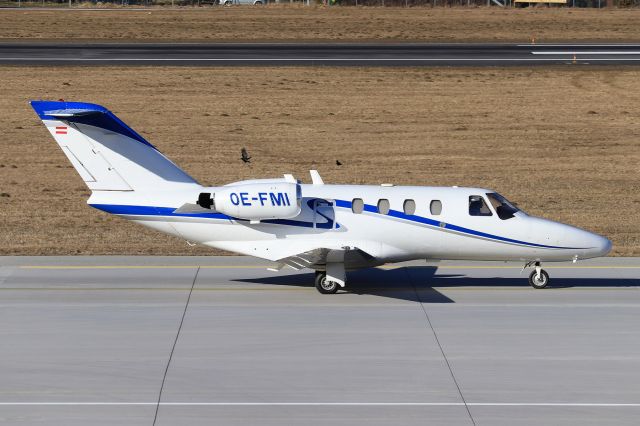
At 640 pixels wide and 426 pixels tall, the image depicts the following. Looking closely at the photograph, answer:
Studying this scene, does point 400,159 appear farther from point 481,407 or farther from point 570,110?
point 481,407

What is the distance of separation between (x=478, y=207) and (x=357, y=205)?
2.63 m

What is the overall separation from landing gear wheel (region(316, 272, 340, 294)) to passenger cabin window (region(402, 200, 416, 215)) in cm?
215

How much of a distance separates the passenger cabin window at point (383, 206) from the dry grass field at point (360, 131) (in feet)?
34.0

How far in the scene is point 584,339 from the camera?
2195 cm

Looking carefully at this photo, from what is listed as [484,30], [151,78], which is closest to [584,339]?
[151,78]

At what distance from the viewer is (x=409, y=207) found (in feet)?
82.1

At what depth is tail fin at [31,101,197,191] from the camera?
24.5m

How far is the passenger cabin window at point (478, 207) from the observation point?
25.2m

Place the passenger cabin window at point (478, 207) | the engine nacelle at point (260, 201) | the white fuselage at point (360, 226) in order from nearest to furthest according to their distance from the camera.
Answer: the engine nacelle at point (260, 201)
the white fuselage at point (360, 226)
the passenger cabin window at point (478, 207)

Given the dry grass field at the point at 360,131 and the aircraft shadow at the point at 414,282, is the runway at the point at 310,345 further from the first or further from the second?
the dry grass field at the point at 360,131

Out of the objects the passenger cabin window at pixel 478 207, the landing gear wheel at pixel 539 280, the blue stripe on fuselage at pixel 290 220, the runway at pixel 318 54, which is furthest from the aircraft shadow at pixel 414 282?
the runway at pixel 318 54

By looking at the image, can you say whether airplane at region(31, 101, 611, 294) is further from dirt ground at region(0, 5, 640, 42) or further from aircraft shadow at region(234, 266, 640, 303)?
dirt ground at region(0, 5, 640, 42)

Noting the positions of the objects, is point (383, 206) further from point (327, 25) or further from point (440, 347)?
point (327, 25)

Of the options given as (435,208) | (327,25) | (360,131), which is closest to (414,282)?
(435,208)
